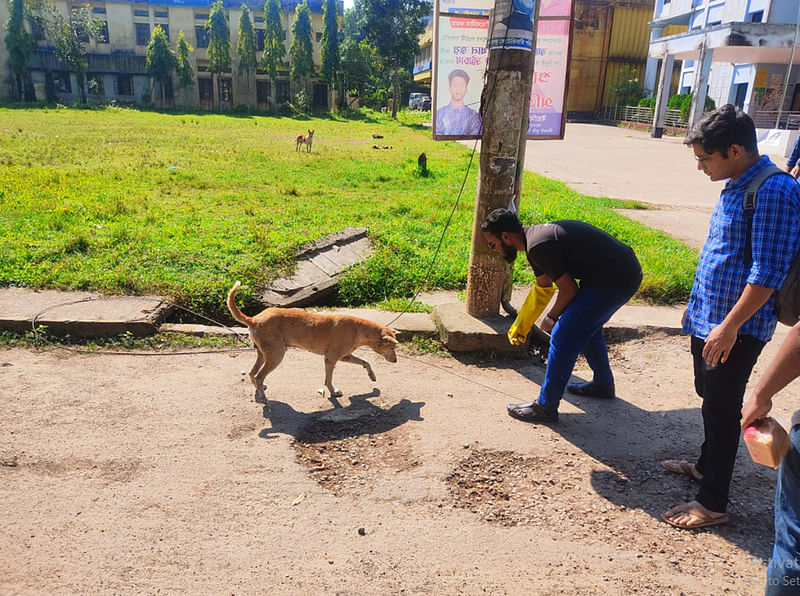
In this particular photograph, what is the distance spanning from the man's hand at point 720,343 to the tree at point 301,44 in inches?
2058

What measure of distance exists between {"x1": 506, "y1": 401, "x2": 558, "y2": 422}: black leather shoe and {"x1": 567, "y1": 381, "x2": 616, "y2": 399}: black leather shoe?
57 centimetres

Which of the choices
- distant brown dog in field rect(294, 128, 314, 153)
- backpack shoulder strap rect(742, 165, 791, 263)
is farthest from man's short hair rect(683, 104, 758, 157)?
distant brown dog in field rect(294, 128, 314, 153)

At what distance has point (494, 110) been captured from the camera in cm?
499

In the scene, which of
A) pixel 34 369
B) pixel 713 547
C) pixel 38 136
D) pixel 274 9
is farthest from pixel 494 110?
pixel 274 9

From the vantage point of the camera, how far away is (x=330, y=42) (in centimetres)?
4975

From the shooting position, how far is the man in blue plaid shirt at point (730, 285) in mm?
2623

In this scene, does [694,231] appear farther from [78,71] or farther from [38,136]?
[78,71]

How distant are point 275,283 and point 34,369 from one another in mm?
2458

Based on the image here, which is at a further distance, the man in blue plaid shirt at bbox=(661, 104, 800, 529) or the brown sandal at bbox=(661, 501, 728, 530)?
the brown sandal at bbox=(661, 501, 728, 530)

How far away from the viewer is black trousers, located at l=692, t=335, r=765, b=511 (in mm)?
2873

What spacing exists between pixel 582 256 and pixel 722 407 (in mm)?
1204

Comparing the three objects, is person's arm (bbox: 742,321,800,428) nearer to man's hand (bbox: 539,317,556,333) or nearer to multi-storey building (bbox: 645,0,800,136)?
man's hand (bbox: 539,317,556,333)

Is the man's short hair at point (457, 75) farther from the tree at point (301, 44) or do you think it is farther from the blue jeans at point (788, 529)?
the tree at point (301, 44)

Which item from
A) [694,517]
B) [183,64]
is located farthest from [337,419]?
[183,64]
